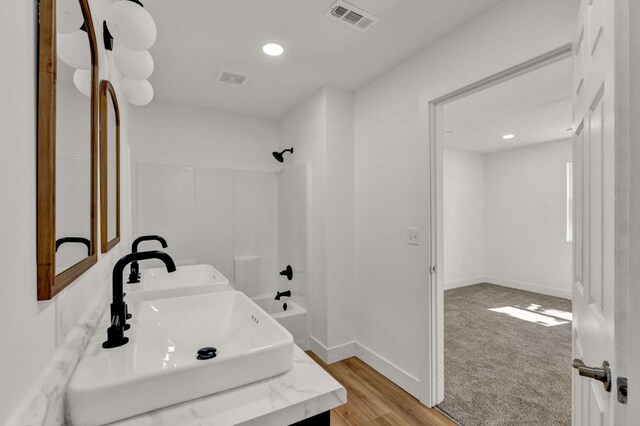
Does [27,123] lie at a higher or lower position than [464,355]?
higher

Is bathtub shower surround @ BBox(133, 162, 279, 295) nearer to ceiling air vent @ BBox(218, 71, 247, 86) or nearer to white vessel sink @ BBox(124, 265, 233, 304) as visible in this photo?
white vessel sink @ BBox(124, 265, 233, 304)

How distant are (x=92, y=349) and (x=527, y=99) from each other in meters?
3.75

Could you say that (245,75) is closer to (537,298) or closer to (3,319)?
(3,319)

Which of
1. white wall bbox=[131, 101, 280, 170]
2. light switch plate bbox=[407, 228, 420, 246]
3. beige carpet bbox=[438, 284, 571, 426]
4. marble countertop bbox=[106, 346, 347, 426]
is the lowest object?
beige carpet bbox=[438, 284, 571, 426]

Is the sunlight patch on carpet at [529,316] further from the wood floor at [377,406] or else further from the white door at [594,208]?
the white door at [594,208]

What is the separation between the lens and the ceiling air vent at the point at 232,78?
243 cm

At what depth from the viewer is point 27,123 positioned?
519mm

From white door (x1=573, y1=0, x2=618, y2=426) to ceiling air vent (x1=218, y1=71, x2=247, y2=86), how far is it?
6.99ft

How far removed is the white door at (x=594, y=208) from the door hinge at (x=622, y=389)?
2 centimetres

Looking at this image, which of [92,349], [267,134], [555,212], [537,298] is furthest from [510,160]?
[92,349]

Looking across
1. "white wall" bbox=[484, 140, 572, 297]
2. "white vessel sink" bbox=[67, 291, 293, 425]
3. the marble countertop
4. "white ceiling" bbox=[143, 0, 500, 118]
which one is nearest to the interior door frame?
"white ceiling" bbox=[143, 0, 500, 118]

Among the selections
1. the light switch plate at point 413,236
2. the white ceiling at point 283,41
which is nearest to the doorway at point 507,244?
the light switch plate at point 413,236

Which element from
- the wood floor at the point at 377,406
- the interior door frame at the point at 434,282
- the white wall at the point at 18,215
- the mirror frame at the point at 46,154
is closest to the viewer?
the white wall at the point at 18,215

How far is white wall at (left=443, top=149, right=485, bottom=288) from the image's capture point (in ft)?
17.2
